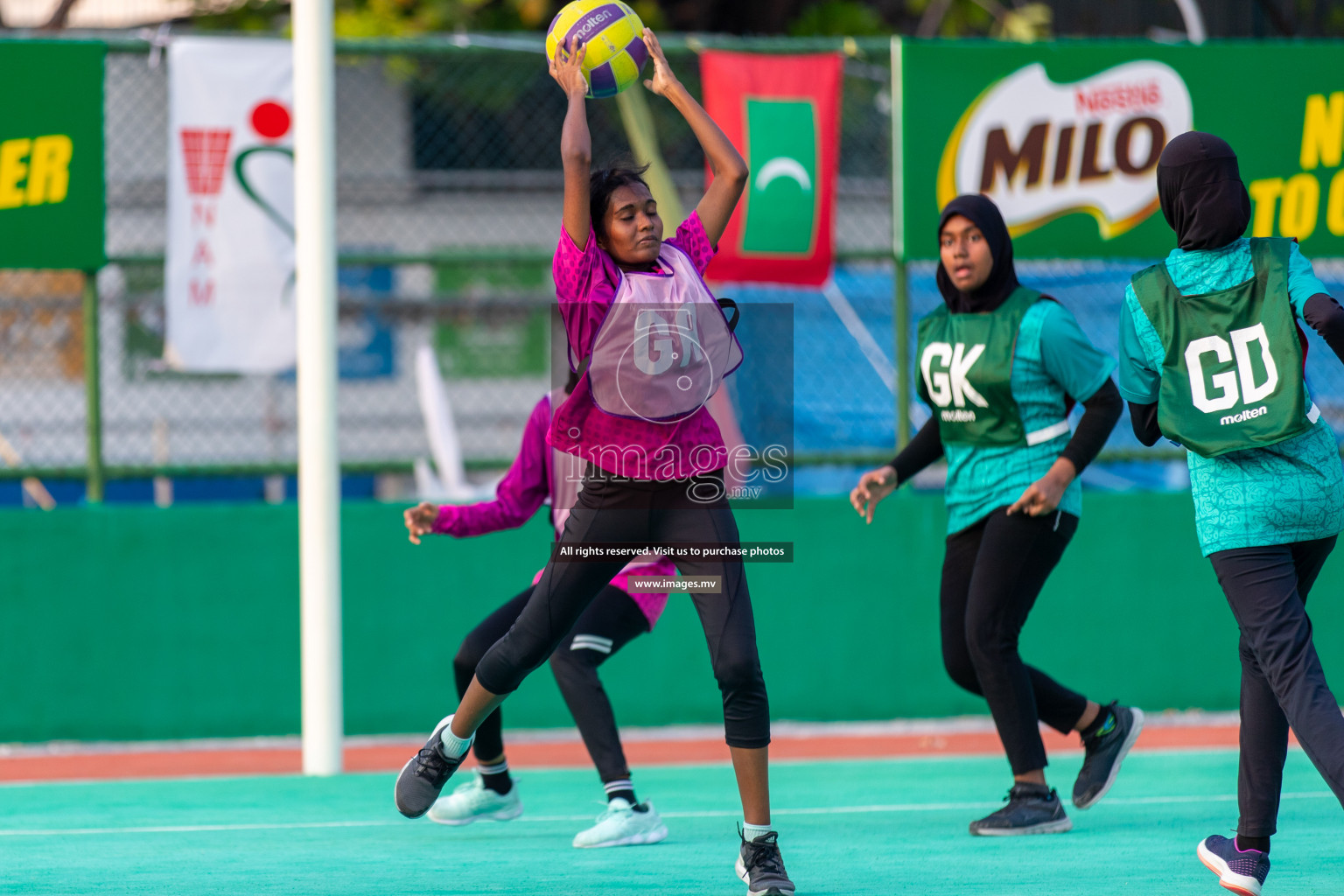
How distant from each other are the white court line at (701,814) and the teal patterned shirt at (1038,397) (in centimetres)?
128

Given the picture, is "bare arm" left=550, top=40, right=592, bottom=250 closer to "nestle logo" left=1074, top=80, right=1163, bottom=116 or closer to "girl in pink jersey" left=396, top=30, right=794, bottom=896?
"girl in pink jersey" left=396, top=30, right=794, bottom=896

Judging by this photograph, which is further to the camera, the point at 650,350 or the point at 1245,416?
the point at 650,350

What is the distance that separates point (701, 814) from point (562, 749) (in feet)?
6.30

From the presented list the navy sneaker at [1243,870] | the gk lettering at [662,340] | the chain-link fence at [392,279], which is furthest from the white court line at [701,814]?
the chain-link fence at [392,279]

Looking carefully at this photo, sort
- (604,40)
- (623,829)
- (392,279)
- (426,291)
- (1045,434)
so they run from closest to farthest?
(604,40) → (623,829) → (1045,434) → (392,279) → (426,291)

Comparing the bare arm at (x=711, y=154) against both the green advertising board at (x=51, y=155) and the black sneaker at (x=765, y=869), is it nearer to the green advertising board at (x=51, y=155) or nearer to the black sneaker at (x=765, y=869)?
the black sneaker at (x=765, y=869)

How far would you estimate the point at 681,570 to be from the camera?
4711 mm

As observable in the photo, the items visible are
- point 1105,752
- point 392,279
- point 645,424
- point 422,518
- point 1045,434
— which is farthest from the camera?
point 392,279

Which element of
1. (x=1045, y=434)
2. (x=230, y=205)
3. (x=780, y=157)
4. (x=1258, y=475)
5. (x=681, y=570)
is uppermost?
(x=780, y=157)

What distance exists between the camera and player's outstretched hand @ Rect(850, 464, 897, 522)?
573cm

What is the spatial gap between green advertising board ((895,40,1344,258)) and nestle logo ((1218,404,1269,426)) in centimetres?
415

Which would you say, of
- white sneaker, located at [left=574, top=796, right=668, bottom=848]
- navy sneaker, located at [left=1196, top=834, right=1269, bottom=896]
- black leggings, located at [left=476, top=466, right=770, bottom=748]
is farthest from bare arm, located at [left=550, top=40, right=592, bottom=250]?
navy sneaker, located at [left=1196, top=834, right=1269, bottom=896]

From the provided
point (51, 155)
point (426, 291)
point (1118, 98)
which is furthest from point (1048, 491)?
point (426, 291)

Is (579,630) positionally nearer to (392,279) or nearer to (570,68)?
(570,68)
